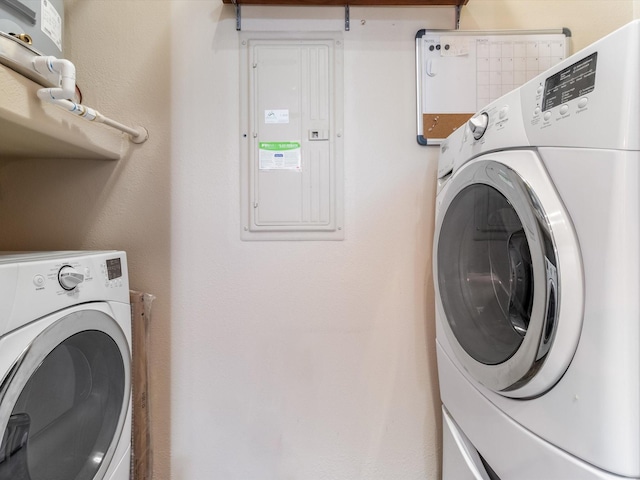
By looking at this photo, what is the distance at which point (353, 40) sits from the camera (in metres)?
1.10

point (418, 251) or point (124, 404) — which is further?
point (418, 251)

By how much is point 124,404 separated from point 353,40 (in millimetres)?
1403

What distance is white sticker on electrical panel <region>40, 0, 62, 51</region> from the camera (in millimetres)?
767

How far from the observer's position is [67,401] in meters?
0.76

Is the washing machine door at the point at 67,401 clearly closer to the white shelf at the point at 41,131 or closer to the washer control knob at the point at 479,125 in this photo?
the white shelf at the point at 41,131

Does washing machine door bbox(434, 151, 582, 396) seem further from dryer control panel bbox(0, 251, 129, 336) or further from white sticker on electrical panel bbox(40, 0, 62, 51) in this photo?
white sticker on electrical panel bbox(40, 0, 62, 51)

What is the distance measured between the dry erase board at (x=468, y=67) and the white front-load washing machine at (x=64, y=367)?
111 cm

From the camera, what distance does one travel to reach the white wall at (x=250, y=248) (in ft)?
3.60

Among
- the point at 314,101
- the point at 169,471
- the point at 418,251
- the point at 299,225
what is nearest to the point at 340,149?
the point at 314,101

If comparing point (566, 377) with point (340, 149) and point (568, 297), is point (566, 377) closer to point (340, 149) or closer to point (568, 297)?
point (568, 297)

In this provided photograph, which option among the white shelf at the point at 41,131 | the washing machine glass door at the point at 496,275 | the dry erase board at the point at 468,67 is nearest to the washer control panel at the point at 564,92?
the washing machine glass door at the point at 496,275

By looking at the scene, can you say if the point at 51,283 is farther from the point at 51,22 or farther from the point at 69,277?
the point at 51,22

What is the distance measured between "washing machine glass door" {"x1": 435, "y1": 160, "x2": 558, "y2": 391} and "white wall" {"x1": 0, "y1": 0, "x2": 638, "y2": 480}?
0.89 feet

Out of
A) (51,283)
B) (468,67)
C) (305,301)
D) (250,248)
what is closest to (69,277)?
(51,283)
